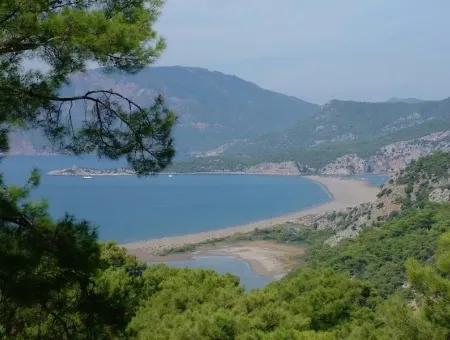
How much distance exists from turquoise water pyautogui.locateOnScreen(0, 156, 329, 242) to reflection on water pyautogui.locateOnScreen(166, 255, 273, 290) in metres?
11.5

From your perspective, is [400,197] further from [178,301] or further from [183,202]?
[183,202]

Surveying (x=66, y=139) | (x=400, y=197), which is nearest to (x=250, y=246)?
(x=400, y=197)

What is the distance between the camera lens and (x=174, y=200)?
9725cm

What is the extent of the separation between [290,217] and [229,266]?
3211cm

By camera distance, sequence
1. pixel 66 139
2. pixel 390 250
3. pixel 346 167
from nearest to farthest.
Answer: pixel 66 139 → pixel 390 250 → pixel 346 167

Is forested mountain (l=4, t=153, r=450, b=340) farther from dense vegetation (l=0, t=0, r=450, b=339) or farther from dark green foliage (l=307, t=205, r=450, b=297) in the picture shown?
dark green foliage (l=307, t=205, r=450, b=297)

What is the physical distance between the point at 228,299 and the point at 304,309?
227 centimetres

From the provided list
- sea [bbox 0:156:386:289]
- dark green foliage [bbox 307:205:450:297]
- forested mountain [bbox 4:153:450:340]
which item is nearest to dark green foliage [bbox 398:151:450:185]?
dark green foliage [bbox 307:205:450:297]

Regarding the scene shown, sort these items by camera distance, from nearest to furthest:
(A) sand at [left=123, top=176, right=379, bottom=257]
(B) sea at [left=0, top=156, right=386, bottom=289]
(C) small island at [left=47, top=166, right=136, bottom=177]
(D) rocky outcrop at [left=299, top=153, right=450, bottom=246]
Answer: (D) rocky outcrop at [left=299, top=153, right=450, bottom=246]
(A) sand at [left=123, top=176, right=379, bottom=257]
(B) sea at [left=0, top=156, right=386, bottom=289]
(C) small island at [left=47, top=166, right=136, bottom=177]

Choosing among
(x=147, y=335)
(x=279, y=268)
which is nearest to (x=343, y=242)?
(x=279, y=268)

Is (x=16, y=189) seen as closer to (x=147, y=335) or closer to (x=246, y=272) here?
(x=147, y=335)

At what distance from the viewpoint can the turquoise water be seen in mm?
70188

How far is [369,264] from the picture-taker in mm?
33781

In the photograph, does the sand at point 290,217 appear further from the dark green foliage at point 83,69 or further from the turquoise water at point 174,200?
the dark green foliage at point 83,69
